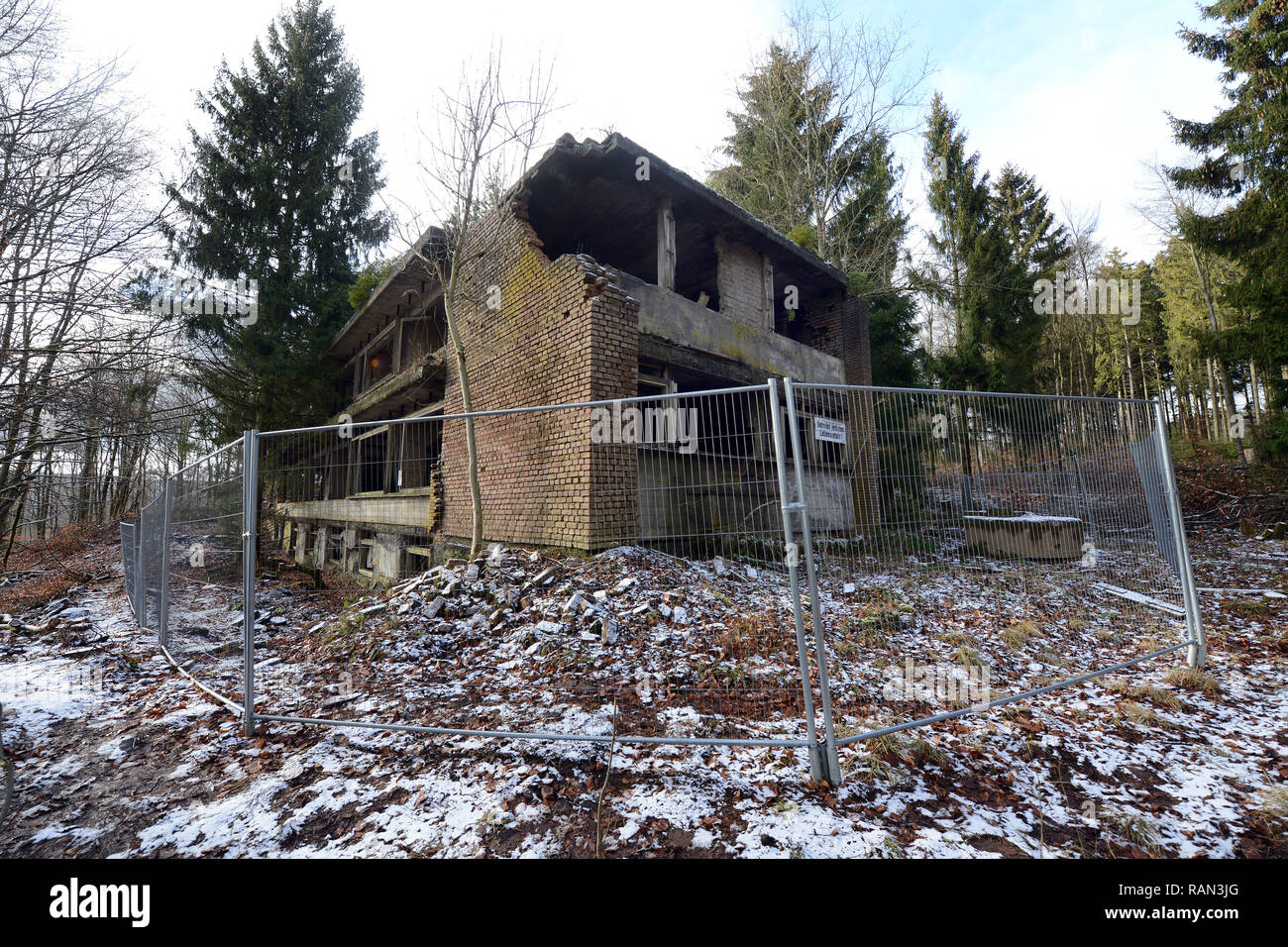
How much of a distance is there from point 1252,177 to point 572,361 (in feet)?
64.4

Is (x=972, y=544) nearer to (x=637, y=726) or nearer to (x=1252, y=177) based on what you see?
(x=637, y=726)

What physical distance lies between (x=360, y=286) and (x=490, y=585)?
41.4 ft

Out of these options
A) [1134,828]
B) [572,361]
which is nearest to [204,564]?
[572,361]

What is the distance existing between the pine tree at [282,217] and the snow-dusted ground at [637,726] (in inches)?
387

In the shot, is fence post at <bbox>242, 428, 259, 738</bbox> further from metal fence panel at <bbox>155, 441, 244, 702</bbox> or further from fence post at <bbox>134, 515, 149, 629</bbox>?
fence post at <bbox>134, 515, 149, 629</bbox>

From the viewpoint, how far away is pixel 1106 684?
162 inches

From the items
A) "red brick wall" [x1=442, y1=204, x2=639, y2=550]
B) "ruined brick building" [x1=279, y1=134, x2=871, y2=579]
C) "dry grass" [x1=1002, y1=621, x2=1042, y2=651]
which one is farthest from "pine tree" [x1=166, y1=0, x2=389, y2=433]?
"dry grass" [x1=1002, y1=621, x2=1042, y2=651]

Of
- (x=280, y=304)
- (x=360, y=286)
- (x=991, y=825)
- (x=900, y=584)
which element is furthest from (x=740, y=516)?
(x=280, y=304)

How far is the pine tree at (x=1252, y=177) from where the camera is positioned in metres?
12.4

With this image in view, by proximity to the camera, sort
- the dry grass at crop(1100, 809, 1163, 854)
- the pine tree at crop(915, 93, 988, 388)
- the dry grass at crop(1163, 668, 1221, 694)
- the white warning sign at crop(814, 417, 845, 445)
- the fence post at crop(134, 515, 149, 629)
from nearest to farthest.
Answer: the dry grass at crop(1100, 809, 1163, 854) < the white warning sign at crop(814, 417, 845, 445) < the dry grass at crop(1163, 668, 1221, 694) < the fence post at crop(134, 515, 149, 629) < the pine tree at crop(915, 93, 988, 388)

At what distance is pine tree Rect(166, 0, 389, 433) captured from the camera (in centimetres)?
1366

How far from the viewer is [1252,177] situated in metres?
13.1

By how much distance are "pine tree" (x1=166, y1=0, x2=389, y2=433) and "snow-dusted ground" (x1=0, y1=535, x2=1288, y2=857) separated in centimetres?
982

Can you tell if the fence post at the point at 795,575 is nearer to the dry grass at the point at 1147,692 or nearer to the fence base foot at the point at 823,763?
the fence base foot at the point at 823,763
